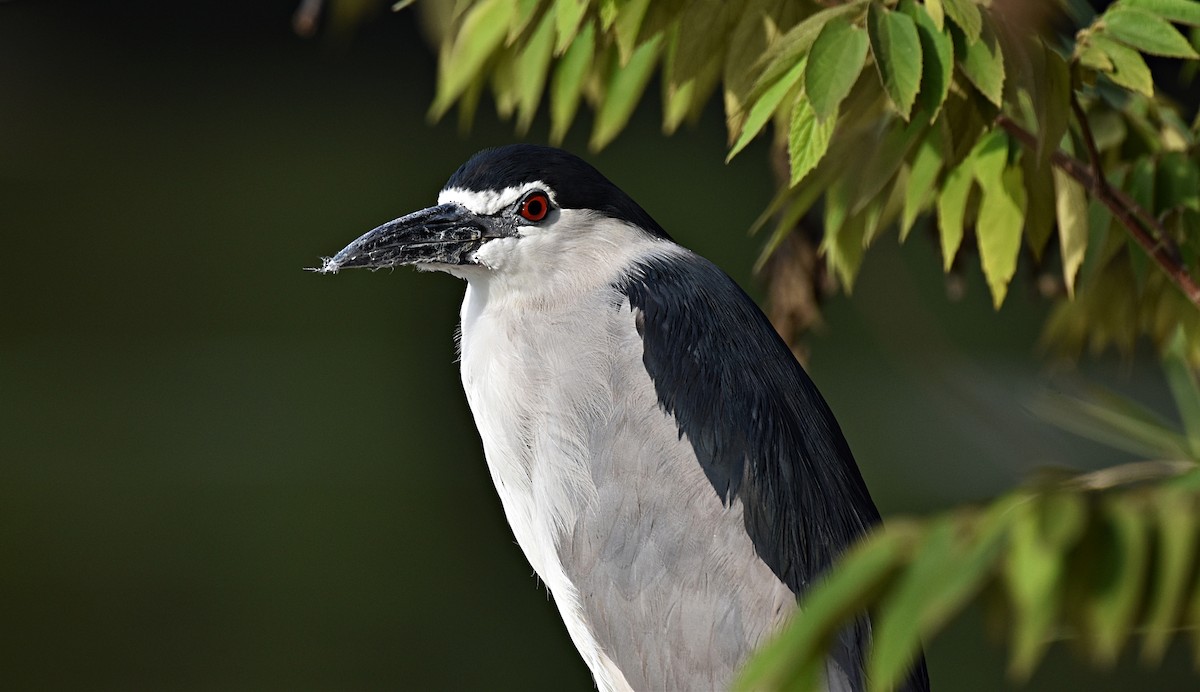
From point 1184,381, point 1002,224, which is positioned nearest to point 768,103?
point 1002,224

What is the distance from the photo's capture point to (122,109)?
4.11 m

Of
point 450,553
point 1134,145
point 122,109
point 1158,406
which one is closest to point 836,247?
point 1134,145

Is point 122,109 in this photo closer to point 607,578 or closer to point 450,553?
point 450,553

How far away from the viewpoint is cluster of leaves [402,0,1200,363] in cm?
79

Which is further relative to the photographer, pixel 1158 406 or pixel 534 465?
pixel 1158 406

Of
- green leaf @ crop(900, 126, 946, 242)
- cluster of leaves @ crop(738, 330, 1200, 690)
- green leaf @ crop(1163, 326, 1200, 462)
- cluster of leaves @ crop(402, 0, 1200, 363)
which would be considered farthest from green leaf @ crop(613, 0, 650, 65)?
green leaf @ crop(1163, 326, 1200, 462)

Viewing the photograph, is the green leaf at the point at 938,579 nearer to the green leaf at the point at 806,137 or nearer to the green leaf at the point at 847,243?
the green leaf at the point at 806,137

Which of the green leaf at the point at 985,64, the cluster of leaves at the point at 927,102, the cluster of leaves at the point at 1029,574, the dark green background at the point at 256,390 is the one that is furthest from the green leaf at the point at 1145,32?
the dark green background at the point at 256,390

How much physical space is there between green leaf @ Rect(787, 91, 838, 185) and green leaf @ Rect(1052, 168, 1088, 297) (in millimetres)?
240

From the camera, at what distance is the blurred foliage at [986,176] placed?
0.56 m

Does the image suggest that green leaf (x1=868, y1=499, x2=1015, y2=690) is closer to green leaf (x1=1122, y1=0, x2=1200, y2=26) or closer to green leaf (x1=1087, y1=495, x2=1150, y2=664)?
green leaf (x1=1087, y1=495, x2=1150, y2=664)

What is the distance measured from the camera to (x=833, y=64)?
30.2 inches

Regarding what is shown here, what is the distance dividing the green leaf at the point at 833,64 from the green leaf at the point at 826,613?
274 millimetres

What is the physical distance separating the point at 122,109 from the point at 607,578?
358 centimetres
